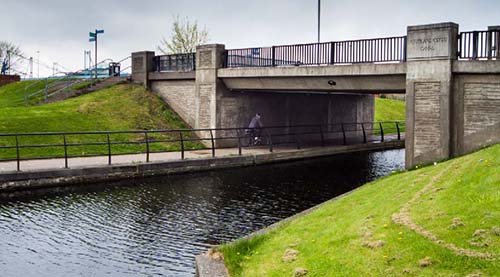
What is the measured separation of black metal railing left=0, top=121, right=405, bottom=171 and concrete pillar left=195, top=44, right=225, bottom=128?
0.65 meters

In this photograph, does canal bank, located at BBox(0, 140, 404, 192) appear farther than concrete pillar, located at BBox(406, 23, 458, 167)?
No

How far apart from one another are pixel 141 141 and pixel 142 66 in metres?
9.78

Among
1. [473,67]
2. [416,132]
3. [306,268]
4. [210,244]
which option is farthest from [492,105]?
[306,268]

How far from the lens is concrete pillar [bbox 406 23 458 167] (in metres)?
17.2

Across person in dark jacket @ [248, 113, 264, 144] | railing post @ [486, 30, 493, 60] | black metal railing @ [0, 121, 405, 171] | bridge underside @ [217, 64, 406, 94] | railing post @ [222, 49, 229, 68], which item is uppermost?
railing post @ [222, 49, 229, 68]

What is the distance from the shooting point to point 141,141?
22.7 metres

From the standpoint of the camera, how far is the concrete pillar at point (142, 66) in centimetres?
3117

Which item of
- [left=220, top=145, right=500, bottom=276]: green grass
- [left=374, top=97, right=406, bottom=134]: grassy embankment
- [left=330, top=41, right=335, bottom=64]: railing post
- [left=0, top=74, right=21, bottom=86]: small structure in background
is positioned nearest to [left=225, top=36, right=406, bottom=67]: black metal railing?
[left=330, top=41, right=335, bottom=64]: railing post

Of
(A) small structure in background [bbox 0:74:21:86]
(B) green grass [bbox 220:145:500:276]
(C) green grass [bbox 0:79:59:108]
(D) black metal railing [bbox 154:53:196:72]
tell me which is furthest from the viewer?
(A) small structure in background [bbox 0:74:21:86]

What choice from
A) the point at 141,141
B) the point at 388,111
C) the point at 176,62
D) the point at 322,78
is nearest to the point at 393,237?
the point at 322,78

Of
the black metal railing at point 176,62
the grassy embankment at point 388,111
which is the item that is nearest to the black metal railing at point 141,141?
the black metal railing at point 176,62

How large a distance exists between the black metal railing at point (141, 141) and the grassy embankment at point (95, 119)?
0.04 metres

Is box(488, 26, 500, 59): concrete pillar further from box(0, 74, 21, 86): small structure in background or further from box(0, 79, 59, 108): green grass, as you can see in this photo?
box(0, 74, 21, 86): small structure in background

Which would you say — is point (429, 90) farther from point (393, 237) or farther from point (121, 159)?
point (393, 237)
